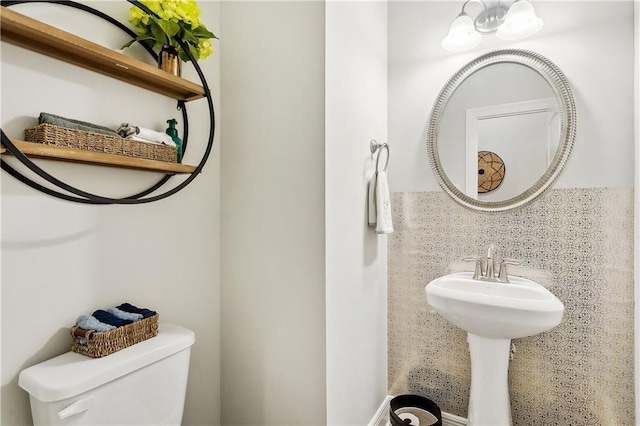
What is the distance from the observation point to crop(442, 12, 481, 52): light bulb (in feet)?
5.04

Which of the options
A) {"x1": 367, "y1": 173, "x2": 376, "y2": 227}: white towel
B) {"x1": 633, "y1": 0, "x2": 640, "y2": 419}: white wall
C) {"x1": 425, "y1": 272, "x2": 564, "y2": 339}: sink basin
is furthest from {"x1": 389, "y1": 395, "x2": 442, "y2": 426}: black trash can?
{"x1": 367, "y1": 173, "x2": 376, "y2": 227}: white towel

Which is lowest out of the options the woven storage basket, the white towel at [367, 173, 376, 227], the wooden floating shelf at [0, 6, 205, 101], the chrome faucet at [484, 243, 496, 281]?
the chrome faucet at [484, 243, 496, 281]

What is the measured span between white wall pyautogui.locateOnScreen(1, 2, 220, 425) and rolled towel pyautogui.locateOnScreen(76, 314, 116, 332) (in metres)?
0.05

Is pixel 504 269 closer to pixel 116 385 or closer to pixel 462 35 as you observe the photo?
pixel 462 35

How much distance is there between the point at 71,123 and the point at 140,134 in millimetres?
176

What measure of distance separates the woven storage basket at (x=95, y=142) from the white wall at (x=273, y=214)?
363 mm

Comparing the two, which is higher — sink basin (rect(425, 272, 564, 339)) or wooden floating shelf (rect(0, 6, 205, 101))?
wooden floating shelf (rect(0, 6, 205, 101))

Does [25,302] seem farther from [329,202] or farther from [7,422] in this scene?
[329,202]

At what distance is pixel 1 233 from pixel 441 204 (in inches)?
64.5

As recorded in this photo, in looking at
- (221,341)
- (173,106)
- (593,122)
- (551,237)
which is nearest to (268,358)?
(221,341)

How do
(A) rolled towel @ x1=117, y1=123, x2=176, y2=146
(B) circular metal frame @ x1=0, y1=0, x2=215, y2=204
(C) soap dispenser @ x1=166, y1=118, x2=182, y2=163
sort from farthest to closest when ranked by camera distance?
(C) soap dispenser @ x1=166, y1=118, x2=182, y2=163
(A) rolled towel @ x1=117, y1=123, x2=176, y2=146
(B) circular metal frame @ x1=0, y1=0, x2=215, y2=204

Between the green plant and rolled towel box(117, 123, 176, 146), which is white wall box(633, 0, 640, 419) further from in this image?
rolled towel box(117, 123, 176, 146)

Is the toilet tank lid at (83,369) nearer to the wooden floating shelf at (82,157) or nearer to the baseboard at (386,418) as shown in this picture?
the wooden floating shelf at (82,157)

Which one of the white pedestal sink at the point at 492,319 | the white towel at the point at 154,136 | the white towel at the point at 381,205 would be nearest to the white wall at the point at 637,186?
the white pedestal sink at the point at 492,319
